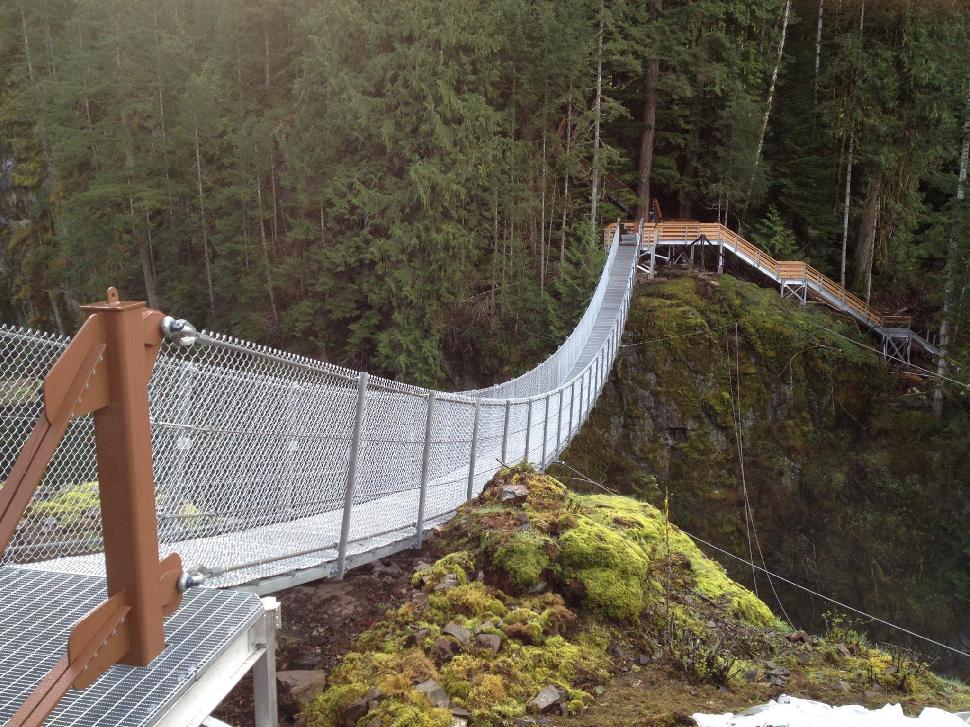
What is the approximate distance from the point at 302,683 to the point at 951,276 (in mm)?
15585

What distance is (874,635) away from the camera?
531 inches

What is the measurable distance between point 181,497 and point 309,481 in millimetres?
728

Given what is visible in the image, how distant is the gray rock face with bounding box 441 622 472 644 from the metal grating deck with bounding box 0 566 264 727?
1072 millimetres

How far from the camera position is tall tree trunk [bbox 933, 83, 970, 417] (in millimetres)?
14648

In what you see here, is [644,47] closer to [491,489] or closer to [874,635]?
[874,635]

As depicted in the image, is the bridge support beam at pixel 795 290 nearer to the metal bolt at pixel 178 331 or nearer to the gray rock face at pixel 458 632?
the gray rock face at pixel 458 632

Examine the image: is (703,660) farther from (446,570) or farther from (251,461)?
(251,461)

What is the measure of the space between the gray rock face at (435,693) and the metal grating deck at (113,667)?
0.78 meters

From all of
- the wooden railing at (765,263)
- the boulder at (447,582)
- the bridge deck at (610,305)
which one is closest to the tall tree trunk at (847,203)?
the wooden railing at (765,263)

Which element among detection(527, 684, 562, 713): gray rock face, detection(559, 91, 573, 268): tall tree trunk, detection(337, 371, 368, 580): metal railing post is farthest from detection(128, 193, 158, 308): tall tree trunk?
detection(527, 684, 562, 713): gray rock face

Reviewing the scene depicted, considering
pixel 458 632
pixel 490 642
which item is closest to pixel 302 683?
pixel 458 632

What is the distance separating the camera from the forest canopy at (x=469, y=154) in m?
15.2

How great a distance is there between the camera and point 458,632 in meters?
3.13

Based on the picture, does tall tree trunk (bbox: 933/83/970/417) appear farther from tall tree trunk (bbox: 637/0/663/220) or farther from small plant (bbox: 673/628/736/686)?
small plant (bbox: 673/628/736/686)
